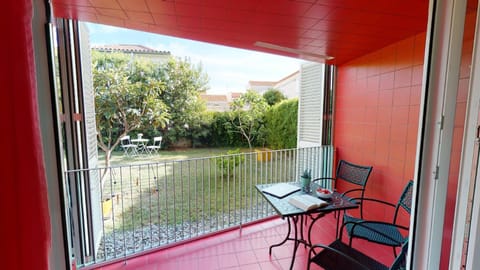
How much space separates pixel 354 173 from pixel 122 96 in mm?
5238

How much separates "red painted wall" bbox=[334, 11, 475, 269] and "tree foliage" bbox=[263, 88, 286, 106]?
5.79 m

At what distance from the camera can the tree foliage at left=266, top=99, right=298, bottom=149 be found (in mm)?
6883

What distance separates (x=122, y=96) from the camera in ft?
18.2

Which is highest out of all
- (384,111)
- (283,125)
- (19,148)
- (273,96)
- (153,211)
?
(273,96)

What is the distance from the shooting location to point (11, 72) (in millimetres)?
390

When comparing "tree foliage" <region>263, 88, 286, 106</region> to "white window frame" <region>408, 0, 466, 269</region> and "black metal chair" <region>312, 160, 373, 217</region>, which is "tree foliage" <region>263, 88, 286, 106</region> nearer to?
"black metal chair" <region>312, 160, 373, 217</region>

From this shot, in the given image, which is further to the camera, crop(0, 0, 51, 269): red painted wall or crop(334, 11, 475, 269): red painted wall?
Answer: crop(334, 11, 475, 269): red painted wall

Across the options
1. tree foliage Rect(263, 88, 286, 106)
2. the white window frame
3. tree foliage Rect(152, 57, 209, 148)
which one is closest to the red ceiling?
the white window frame

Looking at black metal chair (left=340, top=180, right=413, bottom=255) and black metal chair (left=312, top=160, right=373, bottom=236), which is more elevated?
black metal chair (left=312, top=160, right=373, bottom=236)

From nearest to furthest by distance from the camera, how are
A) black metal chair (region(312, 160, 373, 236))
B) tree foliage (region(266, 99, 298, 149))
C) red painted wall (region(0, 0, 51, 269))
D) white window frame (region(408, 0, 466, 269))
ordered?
red painted wall (region(0, 0, 51, 269)) → white window frame (region(408, 0, 466, 269)) → black metal chair (region(312, 160, 373, 236)) → tree foliage (region(266, 99, 298, 149))

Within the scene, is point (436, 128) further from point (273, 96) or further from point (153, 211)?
point (273, 96)

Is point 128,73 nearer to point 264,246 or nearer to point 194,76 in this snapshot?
point 194,76

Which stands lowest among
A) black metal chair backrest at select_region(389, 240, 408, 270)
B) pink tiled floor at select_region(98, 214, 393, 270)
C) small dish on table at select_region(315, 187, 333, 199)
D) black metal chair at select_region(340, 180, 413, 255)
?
pink tiled floor at select_region(98, 214, 393, 270)

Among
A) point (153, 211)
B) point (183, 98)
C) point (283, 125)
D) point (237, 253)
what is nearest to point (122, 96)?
point (183, 98)
